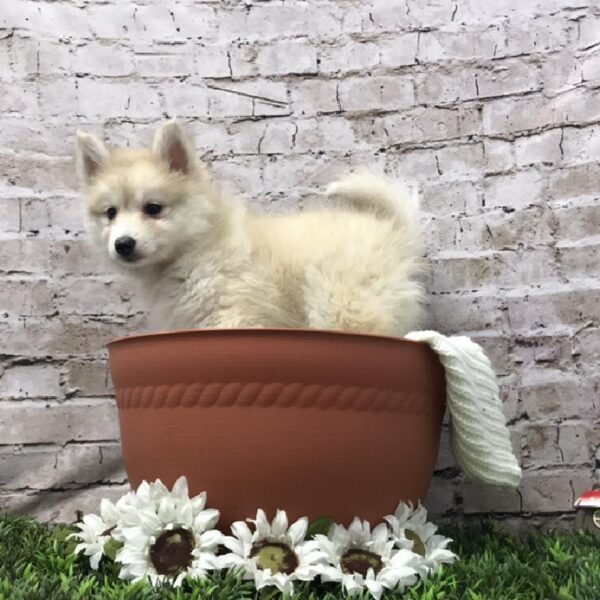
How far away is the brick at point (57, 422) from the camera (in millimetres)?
1589

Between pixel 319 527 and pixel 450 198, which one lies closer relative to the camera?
pixel 319 527

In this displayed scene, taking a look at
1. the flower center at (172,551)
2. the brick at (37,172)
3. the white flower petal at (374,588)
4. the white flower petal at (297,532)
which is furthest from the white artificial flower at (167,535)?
the brick at (37,172)

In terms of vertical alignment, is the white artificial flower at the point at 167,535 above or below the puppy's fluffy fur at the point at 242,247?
below

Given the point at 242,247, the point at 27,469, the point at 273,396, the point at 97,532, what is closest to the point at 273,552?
the point at 273,396

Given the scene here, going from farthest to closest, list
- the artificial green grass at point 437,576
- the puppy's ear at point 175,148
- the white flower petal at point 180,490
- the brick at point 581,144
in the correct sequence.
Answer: the brick at point 581,144
the puppy's ear at point 175,148
the white flower petal at point 180,490
the artificial green grass at point 437,576

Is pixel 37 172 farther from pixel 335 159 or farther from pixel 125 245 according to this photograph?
pixel 335 159

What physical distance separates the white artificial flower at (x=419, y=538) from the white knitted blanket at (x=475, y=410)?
13cm

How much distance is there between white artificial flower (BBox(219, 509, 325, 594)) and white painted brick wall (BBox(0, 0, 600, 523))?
1.87 ft

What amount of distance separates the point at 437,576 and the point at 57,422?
2.99 ft

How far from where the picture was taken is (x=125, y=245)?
51.9 inches

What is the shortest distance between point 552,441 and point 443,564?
47 cm

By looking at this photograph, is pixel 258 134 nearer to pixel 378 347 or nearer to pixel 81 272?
pixel 81 272

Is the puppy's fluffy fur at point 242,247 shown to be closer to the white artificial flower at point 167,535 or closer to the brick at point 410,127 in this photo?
the brick at point 410,127

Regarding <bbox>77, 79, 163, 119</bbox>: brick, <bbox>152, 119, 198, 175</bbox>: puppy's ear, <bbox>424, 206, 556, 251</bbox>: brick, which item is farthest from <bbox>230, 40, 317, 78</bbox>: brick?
<bbox>424, 206, 556, 251</bbox>: brick
